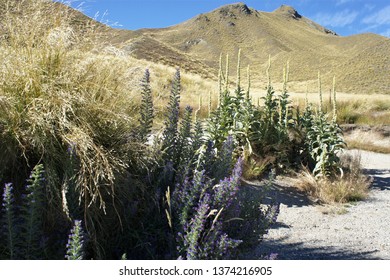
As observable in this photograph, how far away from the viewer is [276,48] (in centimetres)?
9569

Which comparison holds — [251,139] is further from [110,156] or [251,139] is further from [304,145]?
[110,156]

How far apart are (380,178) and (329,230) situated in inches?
134

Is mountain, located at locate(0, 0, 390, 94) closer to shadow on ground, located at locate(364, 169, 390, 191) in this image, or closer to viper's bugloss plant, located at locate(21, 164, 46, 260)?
shadow on ground, located at locate(364, 169, 390, 191)

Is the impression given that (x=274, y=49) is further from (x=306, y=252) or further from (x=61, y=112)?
(x=61, y=112)

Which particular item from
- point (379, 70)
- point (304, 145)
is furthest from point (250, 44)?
point (304, 145)

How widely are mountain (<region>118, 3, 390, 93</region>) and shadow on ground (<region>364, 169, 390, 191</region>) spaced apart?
3021 centimetres

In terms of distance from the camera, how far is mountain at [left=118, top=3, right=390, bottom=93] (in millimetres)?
47281

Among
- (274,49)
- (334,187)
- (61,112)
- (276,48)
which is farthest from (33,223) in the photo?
(276,48)

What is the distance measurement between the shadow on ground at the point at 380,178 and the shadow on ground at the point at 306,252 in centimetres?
312

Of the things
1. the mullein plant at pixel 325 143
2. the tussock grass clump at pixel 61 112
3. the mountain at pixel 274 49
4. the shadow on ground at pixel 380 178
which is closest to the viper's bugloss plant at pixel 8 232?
the tussock grass clump at pixel 61 112

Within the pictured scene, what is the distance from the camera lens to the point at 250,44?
101375 millimetres

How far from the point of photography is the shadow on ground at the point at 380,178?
648 centimetres

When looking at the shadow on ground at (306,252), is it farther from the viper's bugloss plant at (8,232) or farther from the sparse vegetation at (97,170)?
the viper's bugloss plant at (8,232)
